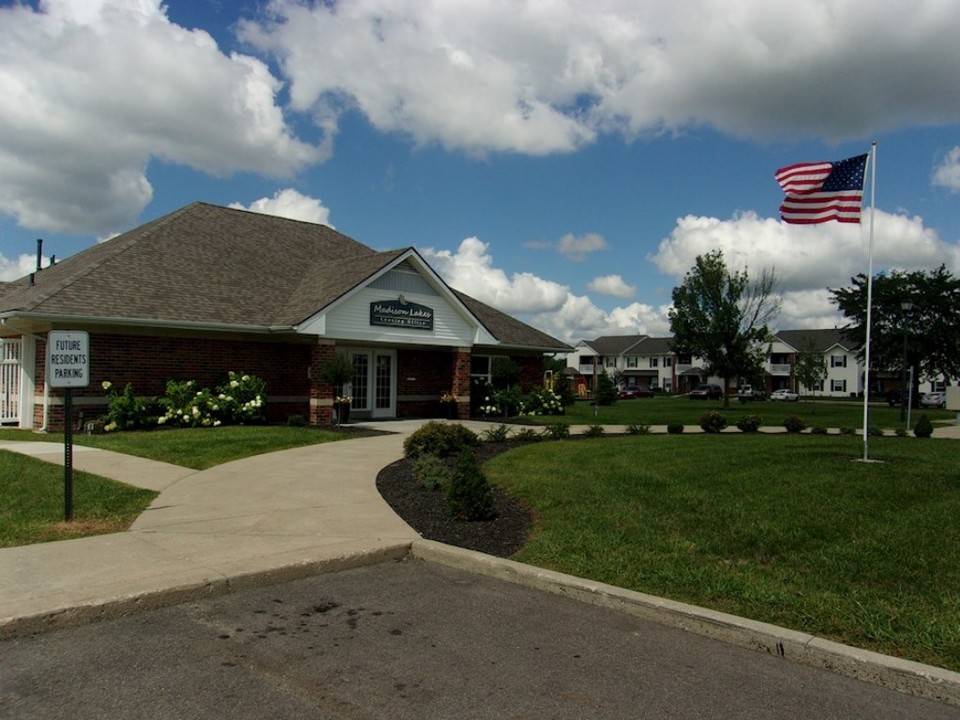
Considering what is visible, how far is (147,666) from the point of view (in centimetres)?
439

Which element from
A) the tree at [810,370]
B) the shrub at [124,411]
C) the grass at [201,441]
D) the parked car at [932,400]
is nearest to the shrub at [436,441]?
the grass at [201,441]

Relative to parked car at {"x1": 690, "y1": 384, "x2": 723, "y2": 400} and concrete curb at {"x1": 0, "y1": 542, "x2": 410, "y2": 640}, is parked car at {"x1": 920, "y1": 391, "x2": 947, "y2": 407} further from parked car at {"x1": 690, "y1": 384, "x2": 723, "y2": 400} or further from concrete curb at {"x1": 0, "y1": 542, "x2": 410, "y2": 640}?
concrete curb at {"x1": 0, "y1": 542, "x2": 410, "y2": 640}

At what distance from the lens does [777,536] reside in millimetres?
7062

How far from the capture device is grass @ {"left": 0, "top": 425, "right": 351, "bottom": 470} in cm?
1299

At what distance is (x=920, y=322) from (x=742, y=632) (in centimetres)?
4143

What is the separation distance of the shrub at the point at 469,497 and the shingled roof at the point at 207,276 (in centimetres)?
1125

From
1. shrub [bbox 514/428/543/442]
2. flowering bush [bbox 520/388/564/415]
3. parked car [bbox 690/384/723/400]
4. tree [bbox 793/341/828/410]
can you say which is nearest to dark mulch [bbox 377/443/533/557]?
shrub [bbox 514/428/543/442]

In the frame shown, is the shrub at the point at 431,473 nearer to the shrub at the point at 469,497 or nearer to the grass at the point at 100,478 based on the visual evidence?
the shrub at the point at 469,497

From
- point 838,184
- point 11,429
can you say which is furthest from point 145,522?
point 11,429

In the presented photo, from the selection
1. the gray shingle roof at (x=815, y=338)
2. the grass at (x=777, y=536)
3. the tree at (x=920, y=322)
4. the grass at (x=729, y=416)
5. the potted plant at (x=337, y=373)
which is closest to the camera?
the grass at (x=777, y=536)

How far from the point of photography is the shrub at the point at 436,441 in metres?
13.0

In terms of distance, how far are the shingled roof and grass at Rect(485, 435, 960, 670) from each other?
10.0m

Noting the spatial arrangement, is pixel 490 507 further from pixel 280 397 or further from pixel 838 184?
pixel 280 397

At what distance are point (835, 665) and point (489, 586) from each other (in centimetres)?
272
